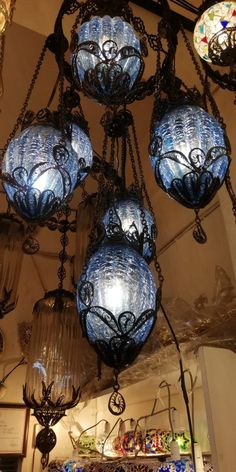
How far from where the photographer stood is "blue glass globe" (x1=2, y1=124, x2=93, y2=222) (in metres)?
0.93

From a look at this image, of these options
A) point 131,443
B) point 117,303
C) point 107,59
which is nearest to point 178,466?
point 131,443

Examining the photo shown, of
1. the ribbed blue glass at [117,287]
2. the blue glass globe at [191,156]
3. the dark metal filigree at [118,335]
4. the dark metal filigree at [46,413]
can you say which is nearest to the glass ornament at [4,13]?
the blue glass globe at [191,156]

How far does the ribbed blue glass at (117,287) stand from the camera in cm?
77

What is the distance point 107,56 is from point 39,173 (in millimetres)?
334

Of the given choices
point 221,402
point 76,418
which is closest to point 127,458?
point 221,402

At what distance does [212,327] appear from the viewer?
1.59 meters

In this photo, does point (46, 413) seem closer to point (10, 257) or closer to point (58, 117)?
point (10, 257)

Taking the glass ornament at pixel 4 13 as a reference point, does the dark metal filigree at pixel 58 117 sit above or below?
below

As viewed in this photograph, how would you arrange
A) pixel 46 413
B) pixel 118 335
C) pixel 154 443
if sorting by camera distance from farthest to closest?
pixel 154 443, pixel 46 413, pixel 118 335

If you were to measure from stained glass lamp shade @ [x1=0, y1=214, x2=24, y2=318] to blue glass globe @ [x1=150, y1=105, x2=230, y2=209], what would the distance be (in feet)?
3.08

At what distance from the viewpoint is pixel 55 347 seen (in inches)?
59.6

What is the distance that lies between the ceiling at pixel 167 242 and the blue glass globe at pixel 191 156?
2.83 ft

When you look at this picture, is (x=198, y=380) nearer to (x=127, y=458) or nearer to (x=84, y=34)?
(x=127, y=458)

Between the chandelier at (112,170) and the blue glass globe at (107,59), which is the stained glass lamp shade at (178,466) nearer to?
the chandelier at (112,170)
